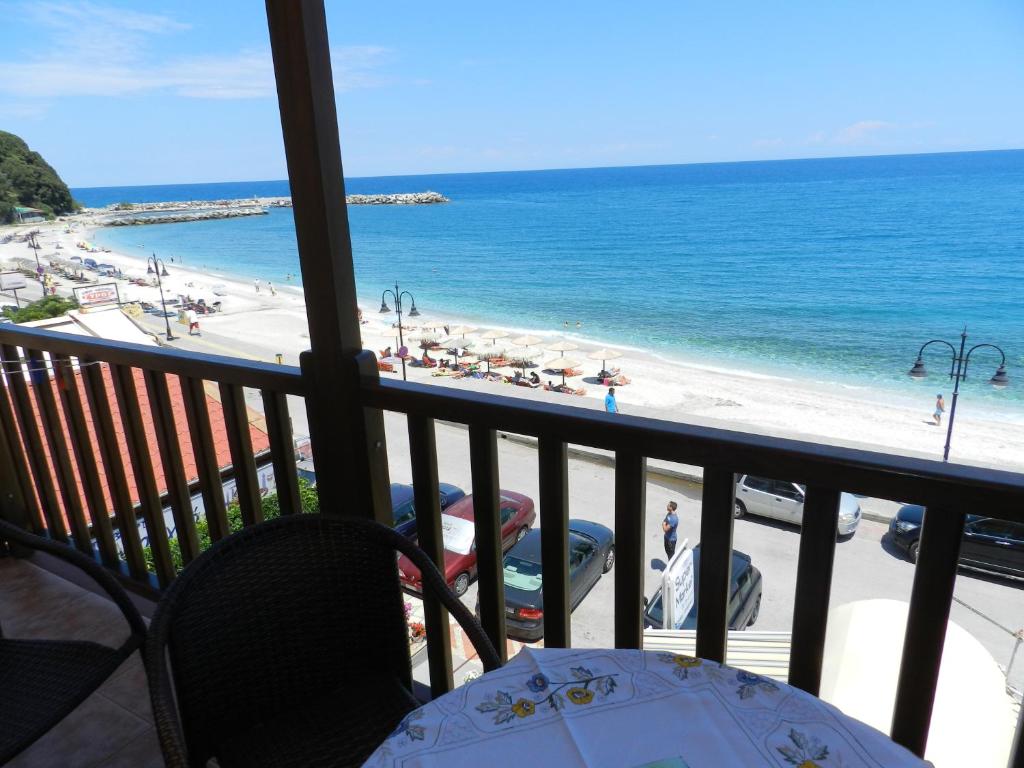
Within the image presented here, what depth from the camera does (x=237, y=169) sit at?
254 centimetres

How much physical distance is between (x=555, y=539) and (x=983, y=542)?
12.8 feet

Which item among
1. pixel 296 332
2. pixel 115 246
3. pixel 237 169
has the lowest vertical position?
pixel 296 332

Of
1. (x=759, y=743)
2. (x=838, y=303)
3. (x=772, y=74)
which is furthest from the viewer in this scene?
(x=772, y=74)

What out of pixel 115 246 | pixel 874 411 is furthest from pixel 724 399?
pixel 115 246

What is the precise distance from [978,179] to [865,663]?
207ft

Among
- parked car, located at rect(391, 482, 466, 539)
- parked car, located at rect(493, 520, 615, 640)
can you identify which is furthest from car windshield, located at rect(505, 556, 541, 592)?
parked car, located at rect(391, 482, 466, 539)

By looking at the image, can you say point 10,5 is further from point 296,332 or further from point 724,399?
point 296,332

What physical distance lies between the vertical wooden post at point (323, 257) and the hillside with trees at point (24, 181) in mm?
1780

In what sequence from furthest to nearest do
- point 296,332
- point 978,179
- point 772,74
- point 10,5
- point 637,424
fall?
point 978,179 < point 772,74 < point 296,332 < point 10,5 < point 637,424

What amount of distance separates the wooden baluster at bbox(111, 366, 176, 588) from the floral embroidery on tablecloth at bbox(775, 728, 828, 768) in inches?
74.9

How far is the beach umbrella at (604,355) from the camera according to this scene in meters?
21.0

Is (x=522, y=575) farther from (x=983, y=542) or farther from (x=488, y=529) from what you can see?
(x=488, y=529)

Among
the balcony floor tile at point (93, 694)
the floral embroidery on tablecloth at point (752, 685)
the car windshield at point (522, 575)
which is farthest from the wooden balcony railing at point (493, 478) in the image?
the car windshield at point (522, 575)

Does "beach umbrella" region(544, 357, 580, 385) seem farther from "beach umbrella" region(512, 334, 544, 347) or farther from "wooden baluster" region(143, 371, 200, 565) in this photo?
"wooden baluster" region(143, 371, 200, 565)
